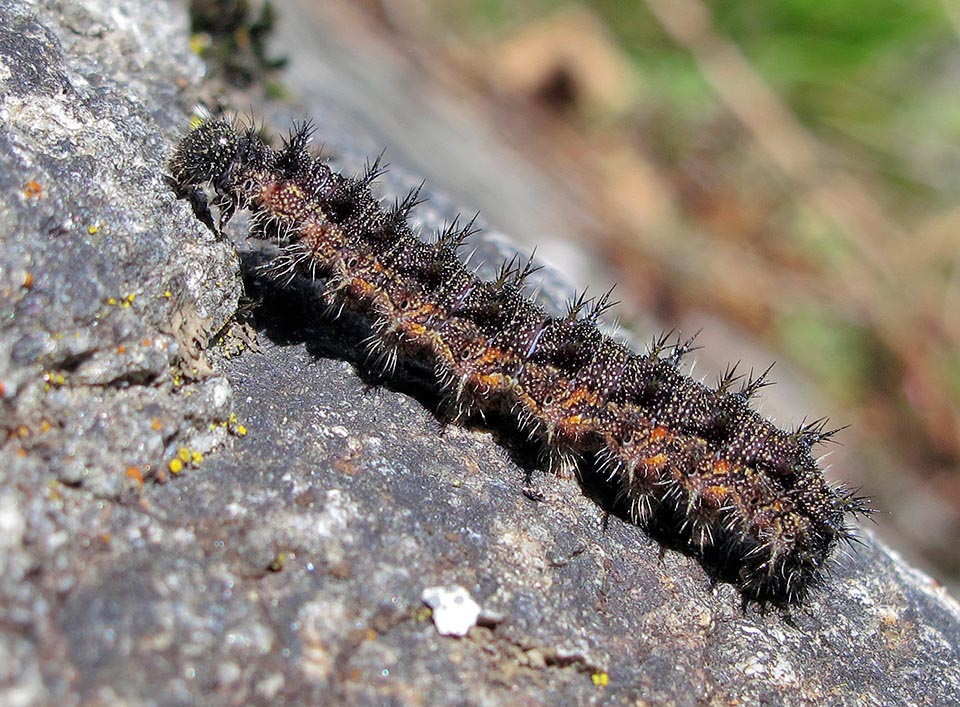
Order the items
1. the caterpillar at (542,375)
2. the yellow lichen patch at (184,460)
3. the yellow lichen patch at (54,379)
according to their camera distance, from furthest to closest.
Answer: the caterpillar at (542,375) → the yellow lichen patch at (184,460) → the yellow lichen patch at (54,379)

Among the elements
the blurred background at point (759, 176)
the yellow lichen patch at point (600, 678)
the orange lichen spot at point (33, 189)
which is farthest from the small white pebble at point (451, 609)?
the blurred background at point (759, 176)

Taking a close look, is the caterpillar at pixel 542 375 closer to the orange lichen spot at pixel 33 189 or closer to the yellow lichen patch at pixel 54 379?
the orange lichen spot at pixel 33 189

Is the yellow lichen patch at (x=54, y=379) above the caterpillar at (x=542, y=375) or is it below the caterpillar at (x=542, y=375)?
below

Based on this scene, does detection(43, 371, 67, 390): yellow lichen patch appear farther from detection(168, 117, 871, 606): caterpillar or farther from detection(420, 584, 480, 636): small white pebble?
detection(420, 584, 480, 636): small white pebble

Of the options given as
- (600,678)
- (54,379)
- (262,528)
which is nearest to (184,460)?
(262,528)

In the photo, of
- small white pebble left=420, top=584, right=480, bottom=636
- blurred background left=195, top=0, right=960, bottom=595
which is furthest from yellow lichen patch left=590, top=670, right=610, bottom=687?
blurred background left=195, top=0, right=960, bottom=595

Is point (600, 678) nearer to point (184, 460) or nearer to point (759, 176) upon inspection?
point (184, 460)
